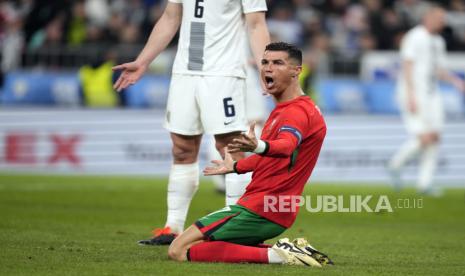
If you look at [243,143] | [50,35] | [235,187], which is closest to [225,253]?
[243,143]

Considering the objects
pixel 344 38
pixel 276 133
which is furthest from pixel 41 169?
pixel 276 133

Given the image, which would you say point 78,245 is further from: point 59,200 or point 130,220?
point 59,200

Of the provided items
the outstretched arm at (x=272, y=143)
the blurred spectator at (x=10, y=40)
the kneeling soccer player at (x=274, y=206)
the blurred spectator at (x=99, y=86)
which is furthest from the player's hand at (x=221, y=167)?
the blurred spectator at (x=10, y=40)

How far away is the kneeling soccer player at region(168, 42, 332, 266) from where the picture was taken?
7.84 m

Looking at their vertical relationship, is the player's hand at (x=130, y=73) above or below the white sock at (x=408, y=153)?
above

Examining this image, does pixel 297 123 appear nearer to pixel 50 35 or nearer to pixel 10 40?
pixel 10 40

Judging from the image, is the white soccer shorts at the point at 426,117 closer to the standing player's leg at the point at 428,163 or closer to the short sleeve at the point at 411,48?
the standing player's leg at the point at 428,163

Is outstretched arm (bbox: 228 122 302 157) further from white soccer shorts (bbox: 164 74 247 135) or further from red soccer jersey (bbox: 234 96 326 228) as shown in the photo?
white soccer shorts (bbox: 164 74 247 135)

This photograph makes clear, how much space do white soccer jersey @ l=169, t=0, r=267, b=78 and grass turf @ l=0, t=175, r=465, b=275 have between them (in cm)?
162

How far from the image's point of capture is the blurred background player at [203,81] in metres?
9.25

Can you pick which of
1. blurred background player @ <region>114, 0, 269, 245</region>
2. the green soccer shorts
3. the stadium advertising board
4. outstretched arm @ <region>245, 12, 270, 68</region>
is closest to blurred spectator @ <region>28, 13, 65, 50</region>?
the stadium advertising board

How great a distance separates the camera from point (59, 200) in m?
13.9

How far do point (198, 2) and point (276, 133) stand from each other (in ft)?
6.80

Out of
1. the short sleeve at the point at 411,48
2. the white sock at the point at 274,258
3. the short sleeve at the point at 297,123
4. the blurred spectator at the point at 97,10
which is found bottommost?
the white sock at the point at 274,258
